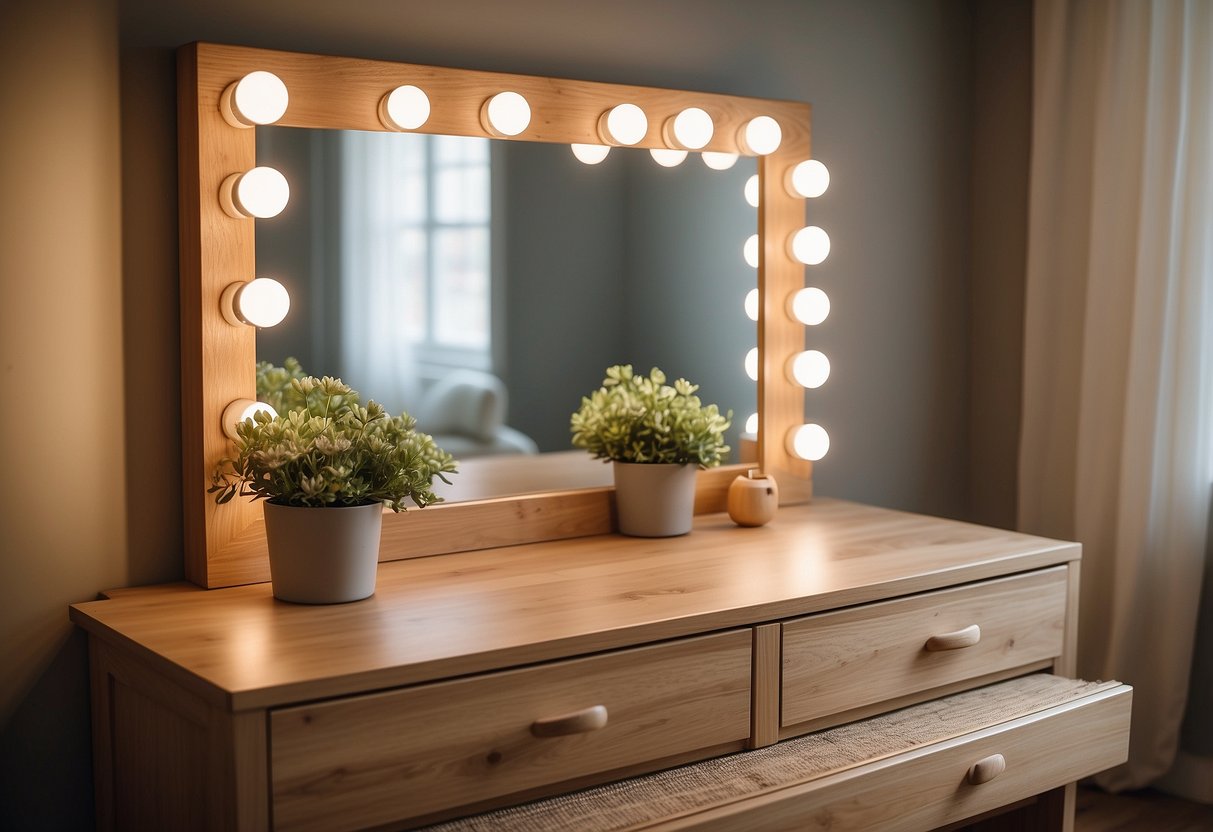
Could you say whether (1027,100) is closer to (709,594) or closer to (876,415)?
(876,415)

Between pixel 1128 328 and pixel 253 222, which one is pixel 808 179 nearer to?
pixel 1128 328

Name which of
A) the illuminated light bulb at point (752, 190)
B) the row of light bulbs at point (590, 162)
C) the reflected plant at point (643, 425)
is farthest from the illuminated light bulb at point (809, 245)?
the reflected plant at point (643, 425)

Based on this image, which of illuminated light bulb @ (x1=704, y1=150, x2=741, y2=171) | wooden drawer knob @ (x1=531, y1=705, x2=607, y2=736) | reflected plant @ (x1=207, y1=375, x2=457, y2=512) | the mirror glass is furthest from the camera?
illuminated light bulb @ (x1=704, y1=150, x2=741, y2=171)

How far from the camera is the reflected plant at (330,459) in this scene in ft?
5.64

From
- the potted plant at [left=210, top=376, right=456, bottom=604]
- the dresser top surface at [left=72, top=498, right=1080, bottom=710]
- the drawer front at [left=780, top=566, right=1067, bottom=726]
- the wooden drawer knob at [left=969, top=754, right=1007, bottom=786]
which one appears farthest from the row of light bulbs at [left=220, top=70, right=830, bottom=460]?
the wooden drawer knob at [left=969, top=754, right=1007, bottom=786]

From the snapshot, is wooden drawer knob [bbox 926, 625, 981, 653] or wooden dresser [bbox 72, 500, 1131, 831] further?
wooden drawer knob [bbox 926, 625, 981, 653]

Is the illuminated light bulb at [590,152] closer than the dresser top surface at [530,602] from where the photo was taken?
No

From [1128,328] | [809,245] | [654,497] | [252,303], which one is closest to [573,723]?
[654,497]

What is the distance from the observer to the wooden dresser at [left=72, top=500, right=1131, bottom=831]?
1.47 meters

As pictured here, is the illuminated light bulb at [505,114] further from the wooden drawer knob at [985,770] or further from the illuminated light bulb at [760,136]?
the wooden drawer knob at [985,770]

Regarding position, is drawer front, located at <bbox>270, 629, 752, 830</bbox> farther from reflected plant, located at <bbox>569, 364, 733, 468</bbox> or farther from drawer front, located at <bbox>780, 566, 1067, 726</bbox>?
reflected plant, located at <bbox>569, 364, 733, 468</bbox>

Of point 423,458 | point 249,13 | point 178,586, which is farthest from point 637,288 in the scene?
point 178,586

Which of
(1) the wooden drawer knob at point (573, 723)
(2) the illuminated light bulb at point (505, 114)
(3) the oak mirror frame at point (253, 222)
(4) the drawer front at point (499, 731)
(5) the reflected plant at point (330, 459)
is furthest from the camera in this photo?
(2) the illuminated light bulb at point (505, 114)

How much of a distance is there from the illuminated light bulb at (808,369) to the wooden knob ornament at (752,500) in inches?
10.6
